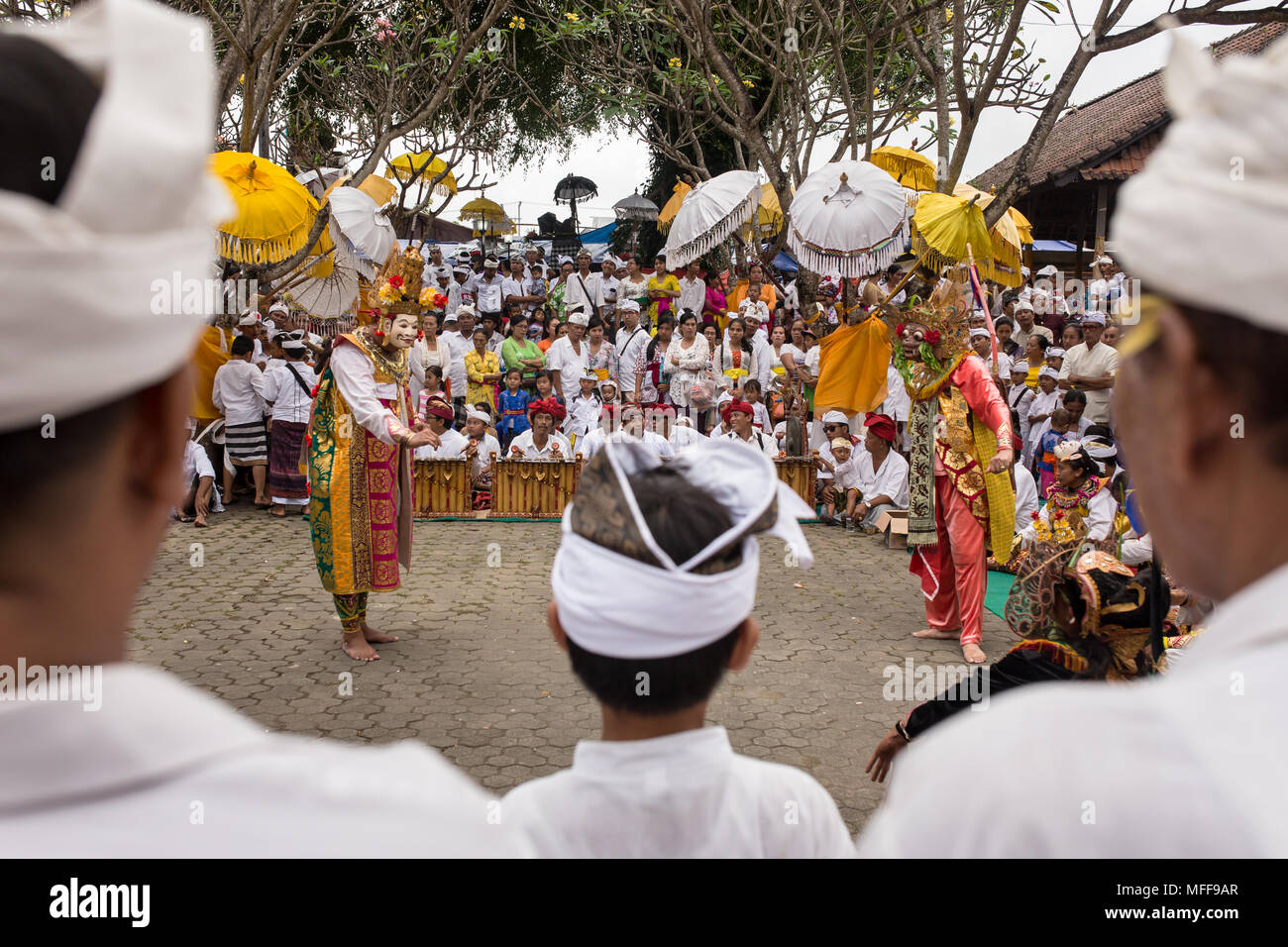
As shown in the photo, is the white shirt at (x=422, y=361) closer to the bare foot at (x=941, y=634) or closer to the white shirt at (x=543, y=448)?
the white shirt at (x=543, y=448)

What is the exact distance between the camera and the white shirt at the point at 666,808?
1.49 metres

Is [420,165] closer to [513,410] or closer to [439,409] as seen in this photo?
[513,410]

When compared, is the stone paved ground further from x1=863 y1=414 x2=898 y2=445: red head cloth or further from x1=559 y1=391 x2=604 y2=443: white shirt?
x1=559 y1=391 x2=604 y2=443: white shirt

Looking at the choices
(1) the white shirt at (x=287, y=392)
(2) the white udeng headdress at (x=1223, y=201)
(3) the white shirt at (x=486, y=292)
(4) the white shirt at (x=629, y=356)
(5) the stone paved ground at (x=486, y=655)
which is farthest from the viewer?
(3) the white shirt at (x=486, y=292)

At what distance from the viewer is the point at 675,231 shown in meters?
11.4

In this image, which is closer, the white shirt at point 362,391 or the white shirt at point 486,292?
the white shirt at point 362,391

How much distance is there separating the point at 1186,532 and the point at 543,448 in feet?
32.2

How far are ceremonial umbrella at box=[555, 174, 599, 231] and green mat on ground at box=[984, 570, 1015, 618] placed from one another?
16.4 metres

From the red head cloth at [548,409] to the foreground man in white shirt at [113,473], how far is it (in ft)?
32.1

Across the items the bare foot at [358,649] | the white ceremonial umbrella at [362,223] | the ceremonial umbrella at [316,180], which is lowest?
the bare foot at [358,649]

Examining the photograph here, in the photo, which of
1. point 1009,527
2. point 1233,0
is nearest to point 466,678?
point 1009,527

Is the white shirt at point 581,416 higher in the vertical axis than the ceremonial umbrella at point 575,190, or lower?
lower

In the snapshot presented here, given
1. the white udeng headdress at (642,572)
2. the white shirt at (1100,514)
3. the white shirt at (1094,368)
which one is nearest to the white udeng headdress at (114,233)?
the white udeng headdress at (642,572)

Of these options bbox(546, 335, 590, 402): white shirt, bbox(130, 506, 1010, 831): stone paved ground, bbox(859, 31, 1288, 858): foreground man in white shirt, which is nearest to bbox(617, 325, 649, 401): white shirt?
bbox(546, 335, 590, 402): white shirt
